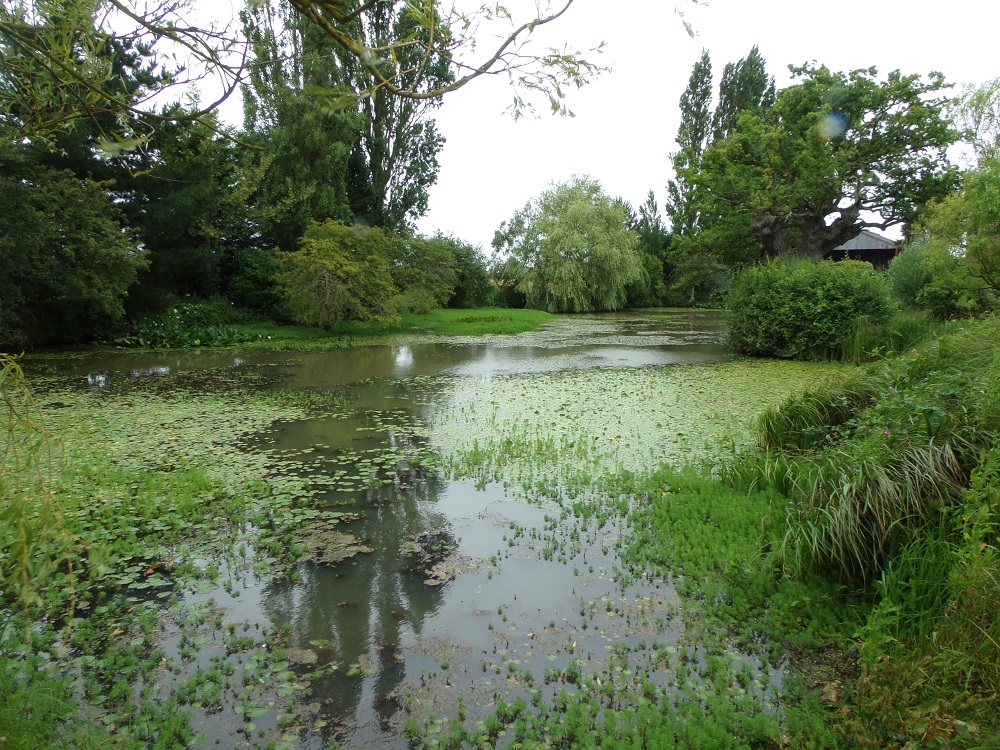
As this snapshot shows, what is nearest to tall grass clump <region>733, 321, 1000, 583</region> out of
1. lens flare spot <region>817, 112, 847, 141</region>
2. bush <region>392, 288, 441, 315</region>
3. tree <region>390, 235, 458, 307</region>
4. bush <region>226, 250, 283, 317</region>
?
lens flare spot <region>817, 112, 847, 141</region>

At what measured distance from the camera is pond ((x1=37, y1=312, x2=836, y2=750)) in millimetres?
3012

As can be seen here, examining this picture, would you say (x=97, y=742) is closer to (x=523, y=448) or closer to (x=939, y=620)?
(x=939, y=620)

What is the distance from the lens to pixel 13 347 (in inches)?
599

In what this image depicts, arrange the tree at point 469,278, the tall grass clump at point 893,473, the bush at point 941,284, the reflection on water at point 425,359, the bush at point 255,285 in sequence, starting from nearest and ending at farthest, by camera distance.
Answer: the tall grass clump at point 893,473, the bush at point 941,284, the reflection on water at point 425,359, the bush at point 255,285, the tree at point 469,278

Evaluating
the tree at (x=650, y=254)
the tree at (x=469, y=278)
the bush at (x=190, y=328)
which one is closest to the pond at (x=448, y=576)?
the bush at (x=190, y=328)

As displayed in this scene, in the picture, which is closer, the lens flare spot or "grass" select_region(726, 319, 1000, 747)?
"grass" select_region(726, 319, 1000, 747)

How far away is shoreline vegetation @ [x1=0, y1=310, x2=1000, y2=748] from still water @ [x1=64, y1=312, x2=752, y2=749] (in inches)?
4.2

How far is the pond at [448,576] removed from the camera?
9.88ft

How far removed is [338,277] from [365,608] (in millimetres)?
17340

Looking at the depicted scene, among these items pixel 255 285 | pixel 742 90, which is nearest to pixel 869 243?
pixel 742 90

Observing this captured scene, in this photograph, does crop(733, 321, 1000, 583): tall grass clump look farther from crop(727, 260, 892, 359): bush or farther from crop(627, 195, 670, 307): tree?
crop(627, 195, 670, 307): tree

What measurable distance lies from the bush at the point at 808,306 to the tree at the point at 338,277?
37.4 feet

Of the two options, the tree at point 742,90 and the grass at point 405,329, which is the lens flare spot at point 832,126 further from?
the tree at point 742,90

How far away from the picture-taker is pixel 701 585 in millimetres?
3947
